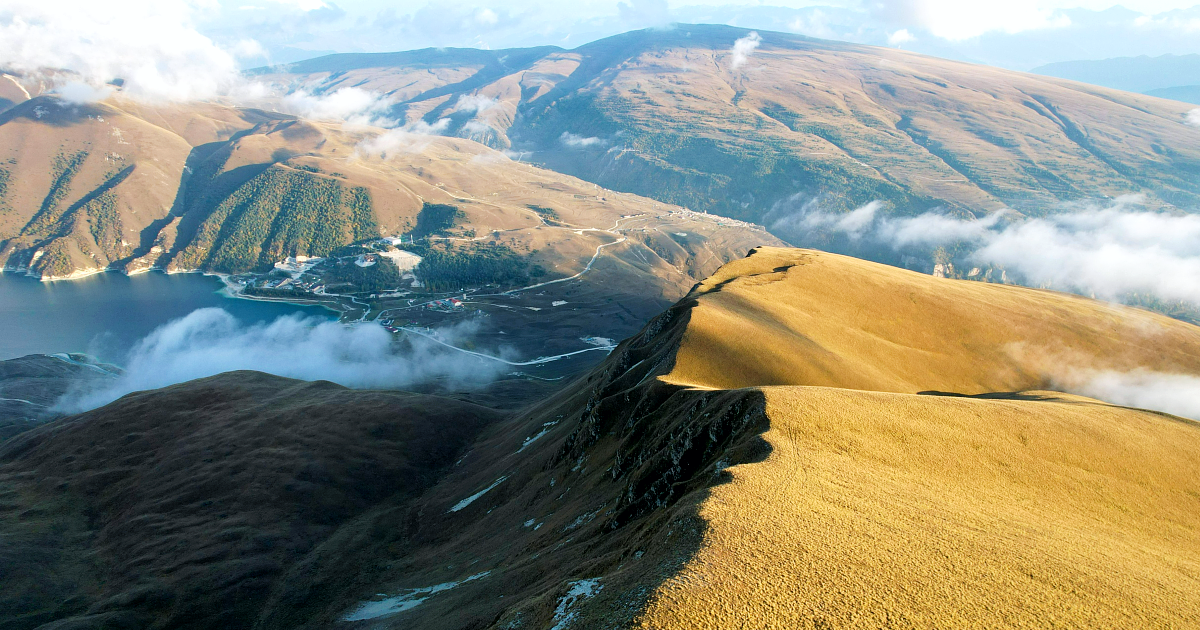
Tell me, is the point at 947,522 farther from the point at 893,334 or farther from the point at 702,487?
the point at 893,334

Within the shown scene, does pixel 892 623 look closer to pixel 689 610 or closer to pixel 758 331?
pixel 689 610

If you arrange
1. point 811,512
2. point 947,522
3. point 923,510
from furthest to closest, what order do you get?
point 923,510
point 947,522
point 811,512

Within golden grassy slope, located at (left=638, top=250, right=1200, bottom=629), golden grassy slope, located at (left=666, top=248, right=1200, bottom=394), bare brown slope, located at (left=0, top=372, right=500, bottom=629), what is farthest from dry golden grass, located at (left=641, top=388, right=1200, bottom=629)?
bare brown slope, located at (left=0, top=372, right=500, bottom=629)

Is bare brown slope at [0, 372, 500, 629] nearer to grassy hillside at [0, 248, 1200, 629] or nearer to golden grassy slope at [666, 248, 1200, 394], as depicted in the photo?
grassy hillside at [0, 248, 1200, 629]

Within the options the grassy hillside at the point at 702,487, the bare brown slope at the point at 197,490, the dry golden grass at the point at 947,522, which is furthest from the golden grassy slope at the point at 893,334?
the bare brown slope at the point at 197,490

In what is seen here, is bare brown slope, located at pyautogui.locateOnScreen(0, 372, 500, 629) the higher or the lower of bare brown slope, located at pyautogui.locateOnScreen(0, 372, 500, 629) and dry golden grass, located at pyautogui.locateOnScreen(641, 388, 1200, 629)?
the lower

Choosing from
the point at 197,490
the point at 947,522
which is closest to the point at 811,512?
the point at 947,522

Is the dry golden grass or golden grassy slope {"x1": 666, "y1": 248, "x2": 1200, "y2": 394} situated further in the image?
golden grassy slope {"x1": 666, "y1": 248, "x2": 1200, "y2": 394}

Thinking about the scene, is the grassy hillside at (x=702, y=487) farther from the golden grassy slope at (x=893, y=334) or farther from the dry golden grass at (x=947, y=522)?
the golden grassy slope at (x=893, y=334)
